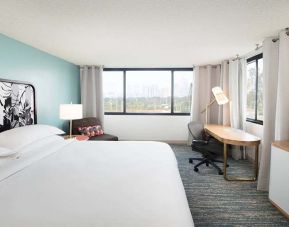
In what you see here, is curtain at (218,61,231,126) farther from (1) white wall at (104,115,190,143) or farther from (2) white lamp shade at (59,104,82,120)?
(2) white lamp shade at (59,104,82,120)

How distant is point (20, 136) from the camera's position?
7.77 ft

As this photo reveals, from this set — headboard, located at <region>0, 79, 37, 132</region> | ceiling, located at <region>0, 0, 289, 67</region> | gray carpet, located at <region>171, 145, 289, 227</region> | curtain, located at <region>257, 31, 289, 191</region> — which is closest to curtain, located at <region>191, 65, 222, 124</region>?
ceiling, located at <region>0, 0, 289, 67</region>

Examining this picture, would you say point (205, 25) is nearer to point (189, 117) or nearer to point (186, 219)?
point (186, 219)

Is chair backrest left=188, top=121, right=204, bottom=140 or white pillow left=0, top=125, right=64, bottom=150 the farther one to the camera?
chair backrest left=188, top=121, right=204, bottom=140

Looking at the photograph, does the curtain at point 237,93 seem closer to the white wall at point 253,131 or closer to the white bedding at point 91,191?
the white wall at point 253,131

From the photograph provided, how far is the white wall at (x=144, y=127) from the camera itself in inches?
223

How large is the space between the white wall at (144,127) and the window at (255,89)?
1965 mm

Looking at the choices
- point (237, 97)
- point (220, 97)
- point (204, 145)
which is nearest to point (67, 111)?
point (204, 145)

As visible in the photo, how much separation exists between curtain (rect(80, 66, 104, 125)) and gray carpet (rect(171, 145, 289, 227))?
2.88m

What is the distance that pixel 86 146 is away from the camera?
271 centimetres

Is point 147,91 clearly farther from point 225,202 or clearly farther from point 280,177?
point 280,177

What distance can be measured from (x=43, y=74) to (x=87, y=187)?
290cm

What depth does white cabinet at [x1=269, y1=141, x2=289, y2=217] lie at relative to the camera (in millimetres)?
2186

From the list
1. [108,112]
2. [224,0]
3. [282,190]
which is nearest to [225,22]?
[224,0]
